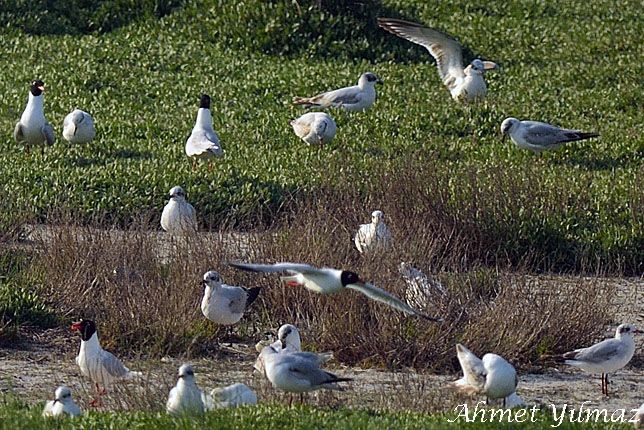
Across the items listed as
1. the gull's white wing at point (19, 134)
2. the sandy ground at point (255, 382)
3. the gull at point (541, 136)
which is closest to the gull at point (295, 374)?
the sandy ground at point (255, 382)

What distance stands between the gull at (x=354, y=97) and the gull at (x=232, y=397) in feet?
32.0

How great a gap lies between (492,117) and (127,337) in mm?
8261

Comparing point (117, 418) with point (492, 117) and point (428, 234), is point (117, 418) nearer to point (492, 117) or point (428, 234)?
point (428, 234)

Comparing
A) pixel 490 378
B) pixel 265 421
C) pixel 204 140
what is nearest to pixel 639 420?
pixel 490 378

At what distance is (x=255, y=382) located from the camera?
984cm

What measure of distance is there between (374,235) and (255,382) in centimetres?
218

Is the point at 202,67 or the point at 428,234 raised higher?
the point at 428,234

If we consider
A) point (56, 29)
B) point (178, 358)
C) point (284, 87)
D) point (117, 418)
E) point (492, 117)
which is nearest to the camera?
point (117, 418)

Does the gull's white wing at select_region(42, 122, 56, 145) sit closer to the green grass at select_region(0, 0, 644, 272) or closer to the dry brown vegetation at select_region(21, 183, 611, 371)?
the green grass at select_region(0, 0, 644, 272)

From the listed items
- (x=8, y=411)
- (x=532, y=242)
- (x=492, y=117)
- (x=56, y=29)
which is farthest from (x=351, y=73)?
(x=8, y=411)

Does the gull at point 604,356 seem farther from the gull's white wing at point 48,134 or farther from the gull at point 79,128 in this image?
the gull's white wing at point 48,134

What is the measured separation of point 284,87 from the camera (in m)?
19.8

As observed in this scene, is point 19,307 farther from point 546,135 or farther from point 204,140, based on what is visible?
point 546,135

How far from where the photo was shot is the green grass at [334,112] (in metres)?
13.8
